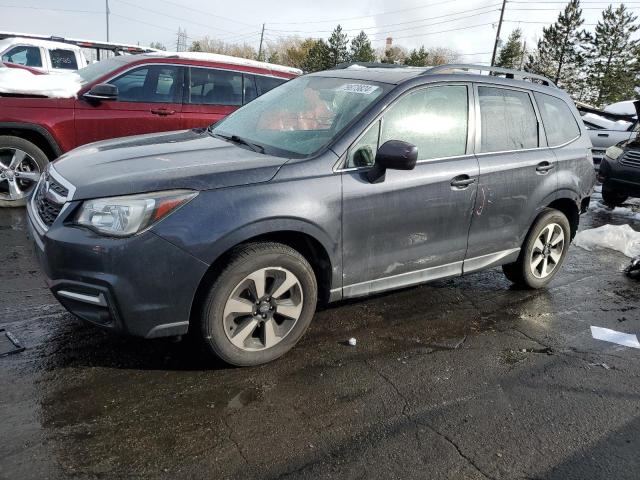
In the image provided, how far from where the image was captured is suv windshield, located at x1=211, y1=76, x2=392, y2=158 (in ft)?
11.7

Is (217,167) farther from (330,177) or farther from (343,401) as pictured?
(343,401)

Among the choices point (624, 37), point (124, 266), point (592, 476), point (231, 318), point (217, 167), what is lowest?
A: point (592, 476)

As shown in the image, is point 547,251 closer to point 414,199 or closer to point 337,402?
point 414,199

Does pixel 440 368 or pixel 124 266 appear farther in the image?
pixel 440 368

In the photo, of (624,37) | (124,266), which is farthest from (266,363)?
(624,37)

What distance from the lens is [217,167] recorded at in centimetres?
308

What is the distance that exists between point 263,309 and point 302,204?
67 centimetres

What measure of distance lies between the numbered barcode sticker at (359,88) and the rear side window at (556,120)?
176 centimetres

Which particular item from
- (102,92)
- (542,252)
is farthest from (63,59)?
(542,252)

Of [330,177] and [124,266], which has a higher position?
[330,177]

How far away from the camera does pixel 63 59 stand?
48.4 ft

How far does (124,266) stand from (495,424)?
6.99 feet

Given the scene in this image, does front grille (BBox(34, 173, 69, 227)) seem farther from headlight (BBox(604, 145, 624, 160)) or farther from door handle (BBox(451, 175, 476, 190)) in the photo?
headlight (BBox(604, 145, 624, 160))

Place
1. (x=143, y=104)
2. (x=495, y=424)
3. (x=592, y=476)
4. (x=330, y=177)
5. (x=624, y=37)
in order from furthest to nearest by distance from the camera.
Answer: (x=624, y=37) < (x=143, y=104) < (x=330, y=177) < (x=495, y=424) < (x=592, y=476)
